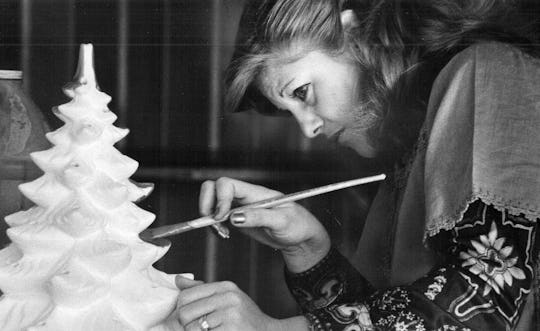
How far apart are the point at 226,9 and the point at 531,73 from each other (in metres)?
0.49

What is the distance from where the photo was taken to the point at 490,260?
1163 mm

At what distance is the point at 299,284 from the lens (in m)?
1.24

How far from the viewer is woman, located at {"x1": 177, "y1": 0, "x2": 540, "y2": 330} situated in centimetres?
117

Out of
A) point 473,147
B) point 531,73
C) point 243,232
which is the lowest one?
point 243,232

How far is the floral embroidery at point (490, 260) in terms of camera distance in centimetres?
116

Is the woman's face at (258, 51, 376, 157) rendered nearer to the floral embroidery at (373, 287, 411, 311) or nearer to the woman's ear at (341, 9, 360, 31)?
the woman's ear at (341, 9, 360, 31)

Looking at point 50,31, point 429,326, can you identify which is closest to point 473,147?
point 429,326

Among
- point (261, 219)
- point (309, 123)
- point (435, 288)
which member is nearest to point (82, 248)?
point (261, 219)

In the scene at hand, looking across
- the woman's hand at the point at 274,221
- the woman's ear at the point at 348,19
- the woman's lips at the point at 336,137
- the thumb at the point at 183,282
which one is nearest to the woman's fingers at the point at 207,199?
the woman's hand at the point at 274,221

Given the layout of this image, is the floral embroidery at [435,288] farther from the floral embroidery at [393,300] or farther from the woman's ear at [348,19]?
the woman's ear at [348,19]

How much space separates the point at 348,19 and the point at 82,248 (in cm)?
54

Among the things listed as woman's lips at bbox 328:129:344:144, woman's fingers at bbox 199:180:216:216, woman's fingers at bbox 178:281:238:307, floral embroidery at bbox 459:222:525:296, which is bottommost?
woman's fingers at bbox 178:281:238:307

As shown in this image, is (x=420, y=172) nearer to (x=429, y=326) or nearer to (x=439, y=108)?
(x=439, y=108)

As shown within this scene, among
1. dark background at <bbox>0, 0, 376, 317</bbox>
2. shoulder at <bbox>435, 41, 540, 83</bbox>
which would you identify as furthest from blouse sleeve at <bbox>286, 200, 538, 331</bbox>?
shoulder at <bbox>435, 41, 540, 83</bbox>
